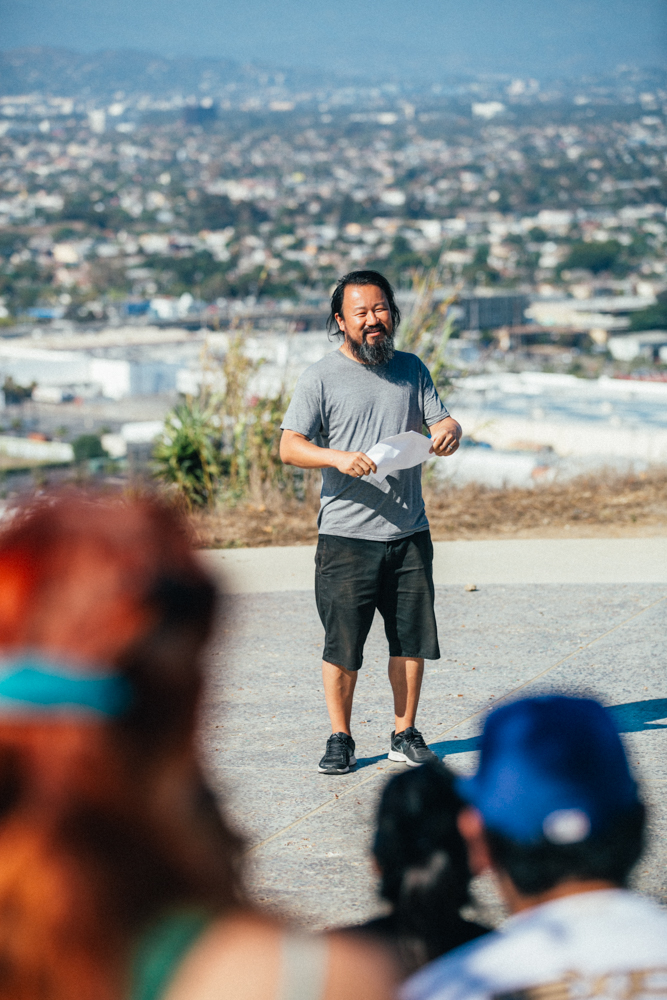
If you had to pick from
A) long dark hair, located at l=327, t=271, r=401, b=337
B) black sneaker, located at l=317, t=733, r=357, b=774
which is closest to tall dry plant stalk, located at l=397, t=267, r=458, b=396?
long dark hair, located at l=327, t=271, r=401, b=337

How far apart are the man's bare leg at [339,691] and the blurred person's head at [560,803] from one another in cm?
277

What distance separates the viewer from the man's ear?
4.78 ft

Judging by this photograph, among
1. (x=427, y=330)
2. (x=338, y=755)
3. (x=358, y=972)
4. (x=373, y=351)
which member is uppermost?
(x=373, y=351)

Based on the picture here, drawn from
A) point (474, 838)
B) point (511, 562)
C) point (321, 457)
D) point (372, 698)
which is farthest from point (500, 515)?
point (474, 838)

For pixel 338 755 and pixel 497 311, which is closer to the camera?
pixel 338 755

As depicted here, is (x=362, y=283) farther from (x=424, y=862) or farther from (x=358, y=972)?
(x=358, y=972)

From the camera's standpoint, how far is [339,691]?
4199 millimetres

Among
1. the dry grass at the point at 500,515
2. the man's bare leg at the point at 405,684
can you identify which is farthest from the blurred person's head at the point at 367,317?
the dry grass at the point at 500,515

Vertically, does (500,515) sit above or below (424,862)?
below

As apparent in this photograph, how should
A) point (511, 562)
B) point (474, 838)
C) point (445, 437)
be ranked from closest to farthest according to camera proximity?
point (474, 838) → point (445, 437) → point (511, 562)

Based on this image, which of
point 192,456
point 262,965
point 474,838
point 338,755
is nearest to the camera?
point 262,965

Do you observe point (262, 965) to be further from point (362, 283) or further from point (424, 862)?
point (362, 283)

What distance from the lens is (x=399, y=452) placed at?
3980 mm

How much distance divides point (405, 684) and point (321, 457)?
0.89 metres
